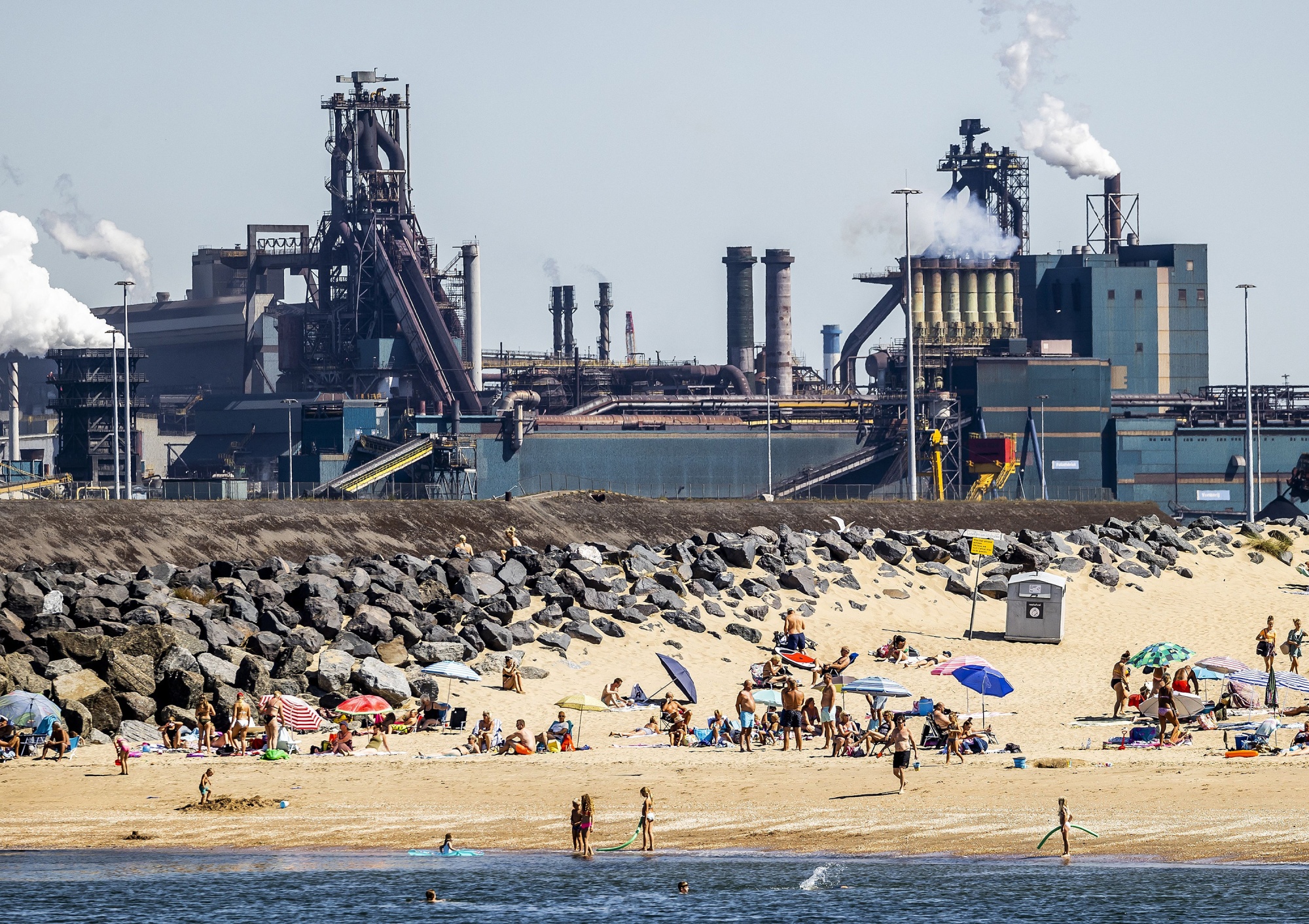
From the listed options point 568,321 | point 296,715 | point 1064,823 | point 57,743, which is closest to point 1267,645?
point 1064,823

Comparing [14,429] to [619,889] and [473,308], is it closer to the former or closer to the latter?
[473,308]

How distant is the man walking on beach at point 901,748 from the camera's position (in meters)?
27.2

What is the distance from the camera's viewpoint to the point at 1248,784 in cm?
2728

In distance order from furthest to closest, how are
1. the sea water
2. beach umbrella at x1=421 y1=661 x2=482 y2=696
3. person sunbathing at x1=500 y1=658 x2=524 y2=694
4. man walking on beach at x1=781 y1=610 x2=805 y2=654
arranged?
man walking on beach at x1=781 y1=610 x2=805 y2=654, person sunbathing at x1=500 y1=658 x2=524 y2=694, beach umbrella at x1=421 y1=661 x2=482 y2=696, the sea water

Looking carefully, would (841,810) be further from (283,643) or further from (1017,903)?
(283,643)

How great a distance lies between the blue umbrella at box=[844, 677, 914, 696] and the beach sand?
1.21 m

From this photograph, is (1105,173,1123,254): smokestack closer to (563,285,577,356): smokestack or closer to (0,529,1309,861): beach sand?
(563,285,577,356): smokestack

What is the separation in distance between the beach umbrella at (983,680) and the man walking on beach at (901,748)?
11.7 ft

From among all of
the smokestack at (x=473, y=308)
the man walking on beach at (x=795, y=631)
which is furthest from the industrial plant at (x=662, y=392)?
the man walking on beach at (x=795, y=631)

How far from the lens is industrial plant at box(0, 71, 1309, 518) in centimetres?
10181

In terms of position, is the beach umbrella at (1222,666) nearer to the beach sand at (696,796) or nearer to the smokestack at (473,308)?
the beach sand at (696,796)

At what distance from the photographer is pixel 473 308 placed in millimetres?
121812

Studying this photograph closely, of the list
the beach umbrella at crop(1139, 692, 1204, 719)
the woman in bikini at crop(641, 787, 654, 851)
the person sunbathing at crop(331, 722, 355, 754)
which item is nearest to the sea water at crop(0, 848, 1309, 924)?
the woman in bikini at crop(641, 787, 654, 851)

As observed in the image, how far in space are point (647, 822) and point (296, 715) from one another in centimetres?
915
